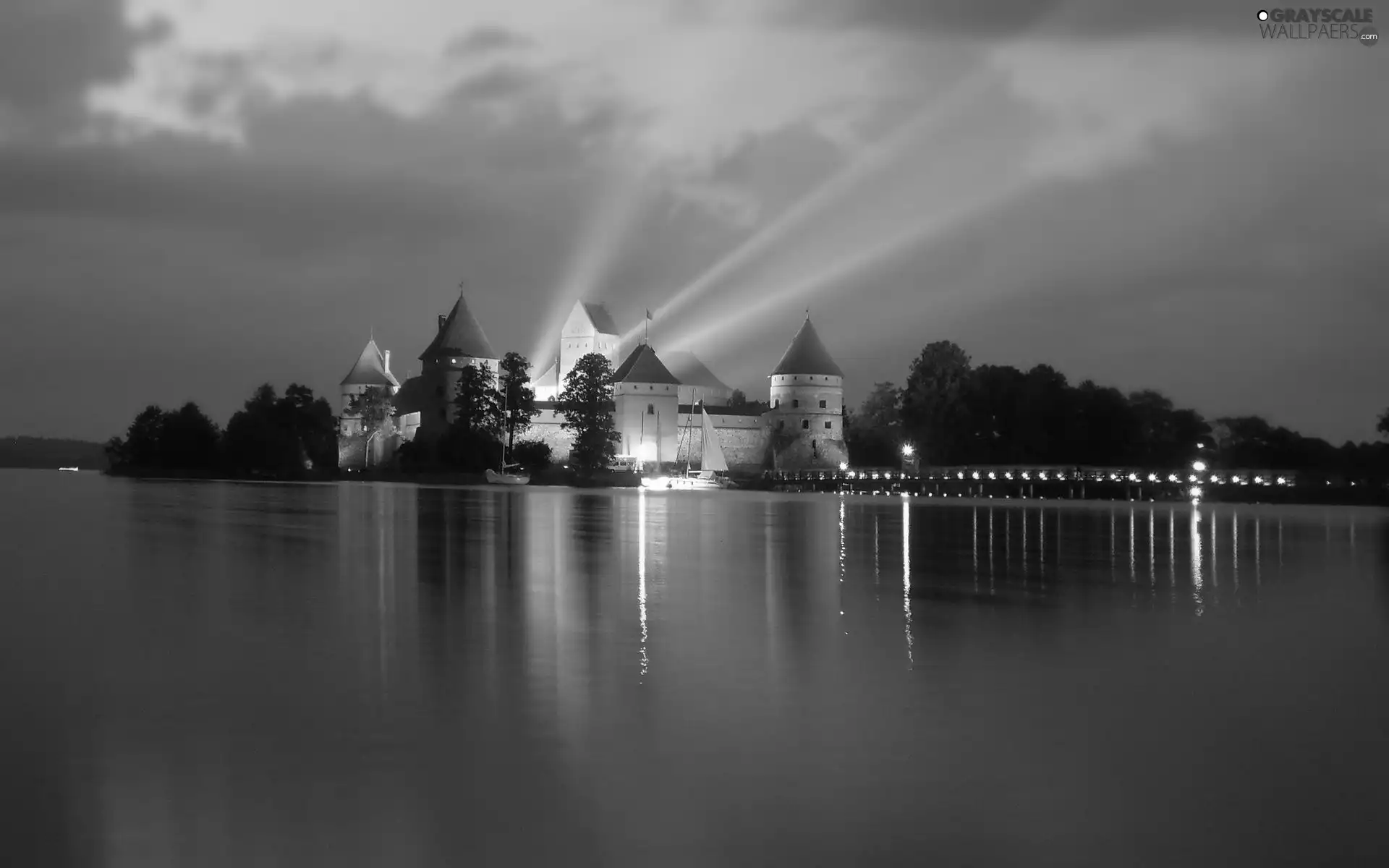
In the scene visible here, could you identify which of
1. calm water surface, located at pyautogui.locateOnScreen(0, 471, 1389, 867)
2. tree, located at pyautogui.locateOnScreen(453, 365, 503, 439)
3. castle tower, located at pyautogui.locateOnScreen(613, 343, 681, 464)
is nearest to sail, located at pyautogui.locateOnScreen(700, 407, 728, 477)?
castle tower, located at pyautogui.locateOnScreen(613, 343, 681, 464)

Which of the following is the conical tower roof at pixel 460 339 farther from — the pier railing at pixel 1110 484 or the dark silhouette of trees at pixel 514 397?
the pier railing at pixel 1110 484

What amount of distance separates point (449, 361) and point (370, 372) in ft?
47.6

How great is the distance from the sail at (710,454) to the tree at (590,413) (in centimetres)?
464

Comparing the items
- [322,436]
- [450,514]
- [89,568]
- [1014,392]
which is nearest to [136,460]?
[322,436]

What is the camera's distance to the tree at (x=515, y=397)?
6438cm

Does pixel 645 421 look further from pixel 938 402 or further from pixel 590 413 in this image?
pixel 938 402

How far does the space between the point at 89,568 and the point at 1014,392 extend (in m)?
52.8

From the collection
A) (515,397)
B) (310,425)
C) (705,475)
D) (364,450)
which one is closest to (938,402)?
(705,475)

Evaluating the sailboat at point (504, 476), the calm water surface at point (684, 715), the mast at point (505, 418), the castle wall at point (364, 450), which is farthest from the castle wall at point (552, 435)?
the calm water surface at point (684, 715)

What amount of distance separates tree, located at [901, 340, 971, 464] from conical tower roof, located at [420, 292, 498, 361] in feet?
84.9

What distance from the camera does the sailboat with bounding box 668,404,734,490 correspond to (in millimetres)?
62906

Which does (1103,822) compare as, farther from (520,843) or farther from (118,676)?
(118,676)

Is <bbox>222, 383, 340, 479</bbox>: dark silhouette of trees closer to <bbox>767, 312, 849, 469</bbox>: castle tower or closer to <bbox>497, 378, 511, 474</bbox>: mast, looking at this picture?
<bbox>497, 378, 511, 474</bbox>: mast

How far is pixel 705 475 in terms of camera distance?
64.9m
